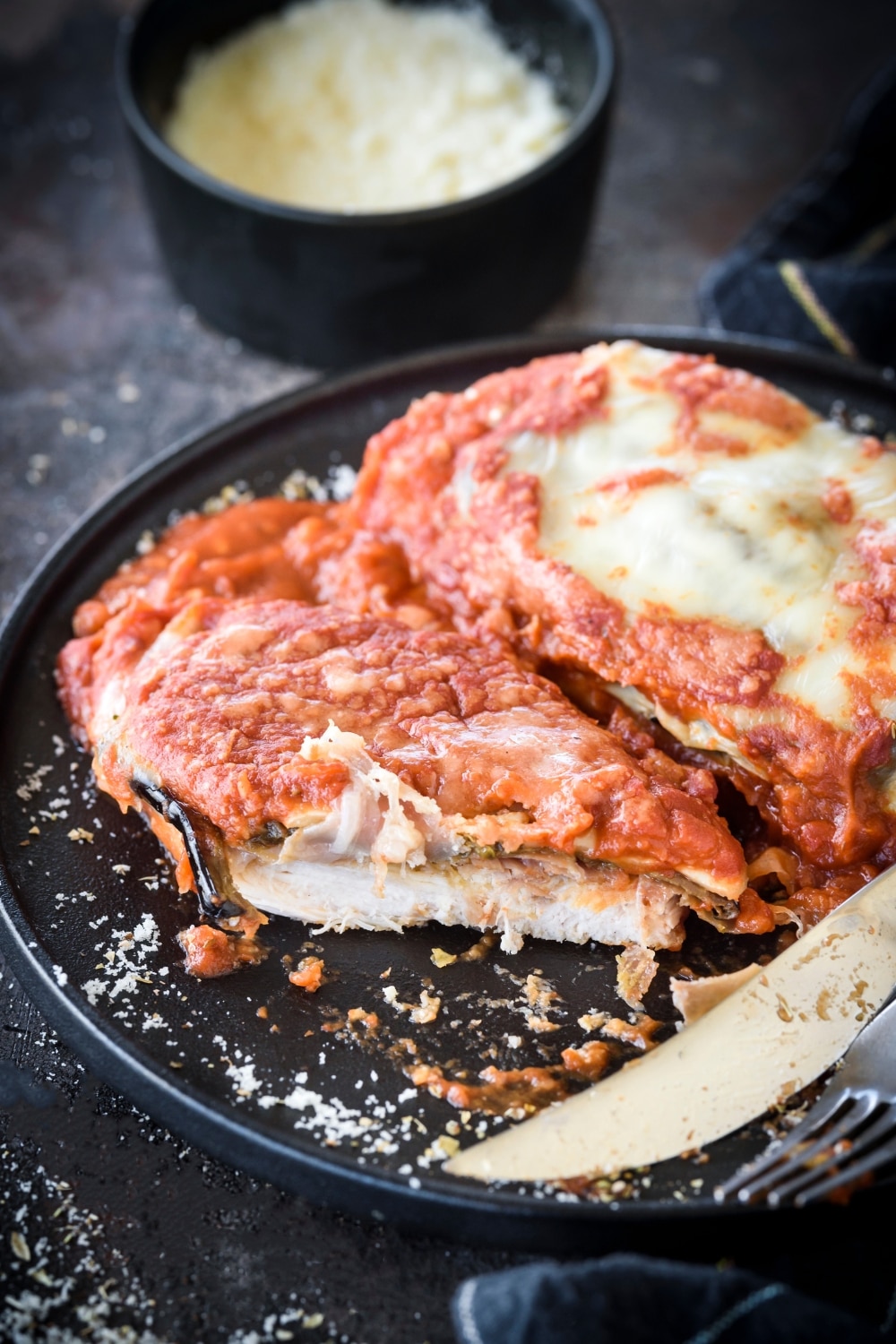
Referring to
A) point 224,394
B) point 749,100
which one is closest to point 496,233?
point 224,394

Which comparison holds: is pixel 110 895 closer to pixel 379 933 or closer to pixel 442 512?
pixel 379 933

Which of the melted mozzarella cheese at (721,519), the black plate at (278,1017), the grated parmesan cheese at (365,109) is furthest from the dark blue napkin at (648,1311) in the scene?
the grated parmesan cheese at (365,109)

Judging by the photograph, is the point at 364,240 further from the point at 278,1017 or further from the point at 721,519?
the point at 278,1017

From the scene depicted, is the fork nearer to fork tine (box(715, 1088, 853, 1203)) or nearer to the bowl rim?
fork tine (box(715, 1088, 853, 1203))

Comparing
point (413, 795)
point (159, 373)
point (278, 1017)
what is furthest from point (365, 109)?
point (278, 1017)

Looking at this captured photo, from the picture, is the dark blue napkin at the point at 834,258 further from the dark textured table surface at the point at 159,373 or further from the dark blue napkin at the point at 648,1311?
the dark blue napkin at the point at 648,1311

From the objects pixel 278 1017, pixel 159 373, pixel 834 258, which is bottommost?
pixel 159 373

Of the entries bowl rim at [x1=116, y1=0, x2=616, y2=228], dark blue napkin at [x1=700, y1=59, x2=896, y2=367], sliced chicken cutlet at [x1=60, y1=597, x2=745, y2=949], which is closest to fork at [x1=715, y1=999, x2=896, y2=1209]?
sliced chicken cutlet at [x1=60, y1=597, x2=745, y2=949]
